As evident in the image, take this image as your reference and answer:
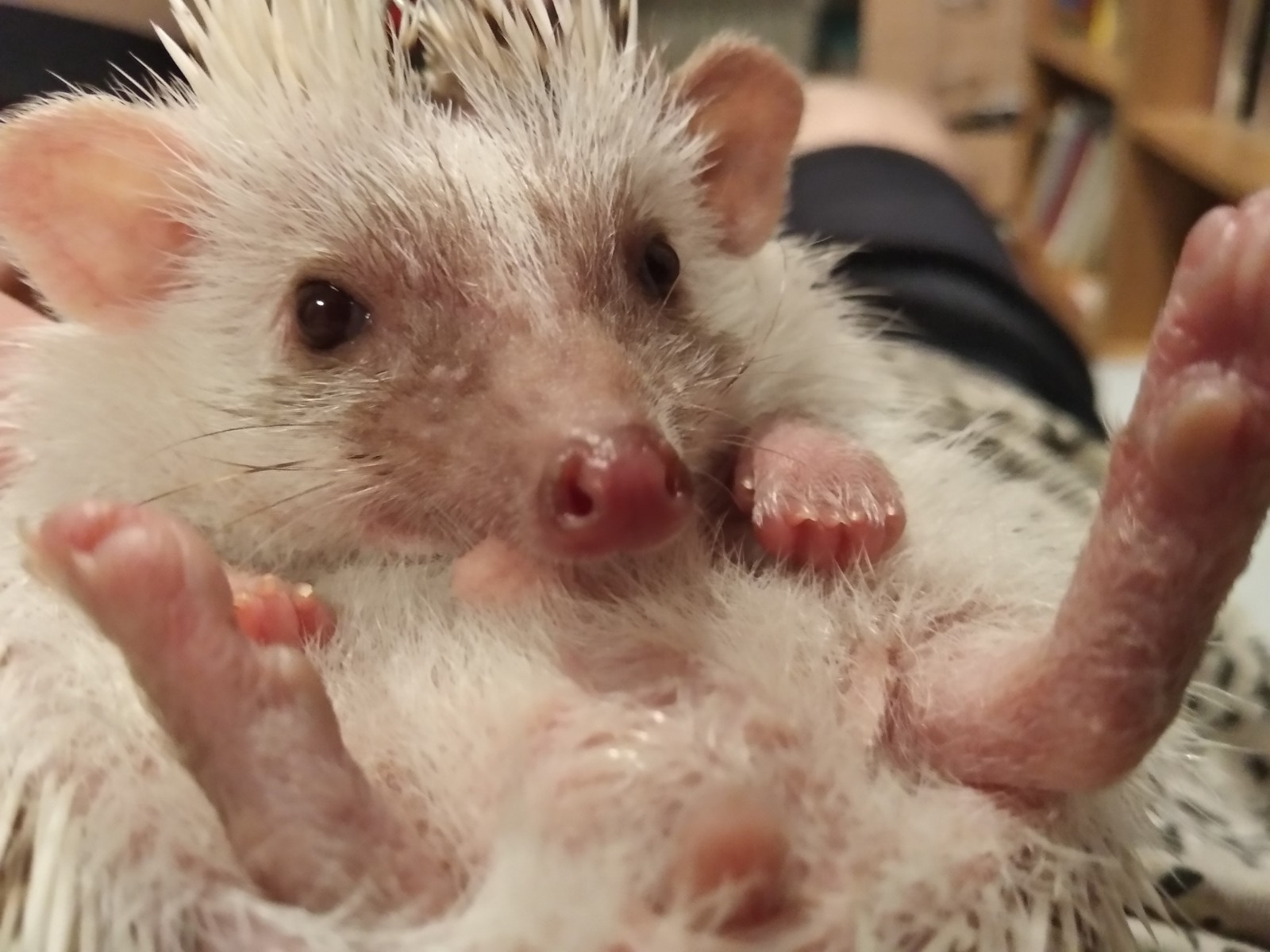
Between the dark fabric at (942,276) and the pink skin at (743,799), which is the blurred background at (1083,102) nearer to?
the dark fabric at (942,276)

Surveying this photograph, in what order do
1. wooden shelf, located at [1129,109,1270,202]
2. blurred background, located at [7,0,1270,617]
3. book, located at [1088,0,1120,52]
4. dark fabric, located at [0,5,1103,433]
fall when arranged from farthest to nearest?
book, located at [1088,0,1120,52] → blurred background, located at [7,0,1270,617] → wooden shelf, located at [1129,109,1270,202] → dark fabric, located at [0,5,1103,433]

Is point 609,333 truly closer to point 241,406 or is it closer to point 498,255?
point 498,255

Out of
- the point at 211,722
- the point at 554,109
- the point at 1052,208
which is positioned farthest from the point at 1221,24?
the point at 211,722

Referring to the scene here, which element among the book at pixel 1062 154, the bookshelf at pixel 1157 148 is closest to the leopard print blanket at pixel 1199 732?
the bookshelf at pixel 1157 148

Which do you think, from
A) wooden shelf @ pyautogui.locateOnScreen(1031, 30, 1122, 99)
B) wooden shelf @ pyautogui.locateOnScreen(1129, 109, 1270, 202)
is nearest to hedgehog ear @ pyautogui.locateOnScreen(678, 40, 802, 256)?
wooden shelf @ pyautogui.locateOnScreen(1129, 109, 1270, 202)

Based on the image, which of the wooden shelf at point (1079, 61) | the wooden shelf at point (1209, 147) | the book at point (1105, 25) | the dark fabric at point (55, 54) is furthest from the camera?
the book at point (1105, 25)

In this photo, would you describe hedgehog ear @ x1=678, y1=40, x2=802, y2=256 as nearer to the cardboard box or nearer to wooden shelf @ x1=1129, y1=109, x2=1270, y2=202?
wooden shelf @ x1=1129, y1=109, x2=1270, y2=202

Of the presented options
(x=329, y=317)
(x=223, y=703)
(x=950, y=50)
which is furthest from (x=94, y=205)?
(x=950, y=50)
